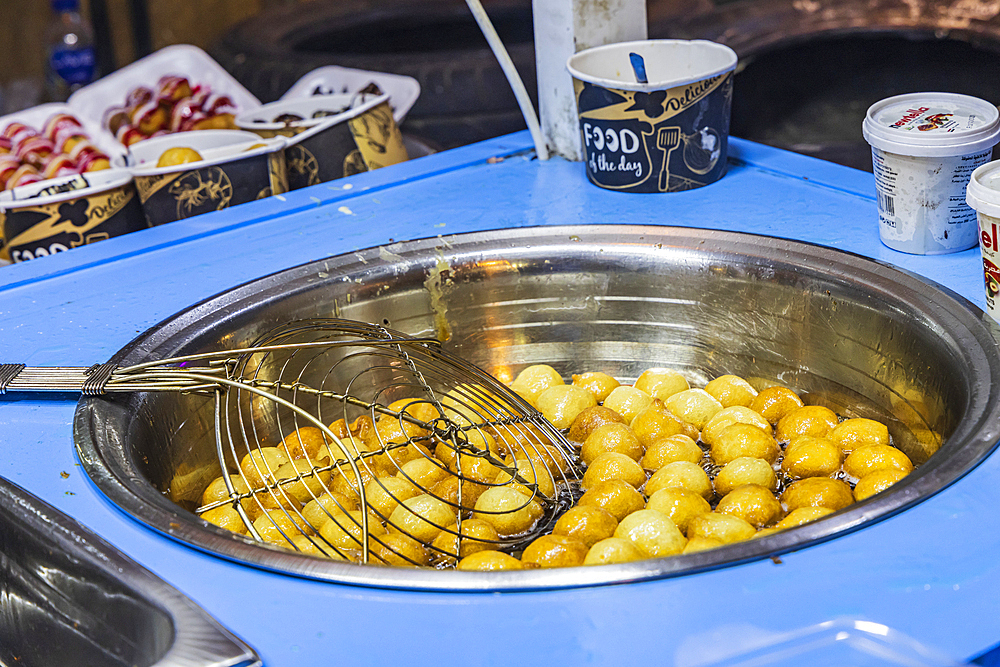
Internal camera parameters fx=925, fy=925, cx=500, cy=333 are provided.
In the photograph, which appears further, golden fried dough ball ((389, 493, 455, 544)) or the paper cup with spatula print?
the paper cup with spatula print

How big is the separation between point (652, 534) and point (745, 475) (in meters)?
0.19

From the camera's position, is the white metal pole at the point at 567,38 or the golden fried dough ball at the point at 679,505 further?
the white metal pole at the point at 567,38

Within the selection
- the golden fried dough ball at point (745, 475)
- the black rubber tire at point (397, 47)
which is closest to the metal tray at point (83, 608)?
the golden fried dough ball at point (745, 475)

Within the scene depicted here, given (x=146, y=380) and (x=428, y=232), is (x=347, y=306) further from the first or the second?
(x=146, y=380)

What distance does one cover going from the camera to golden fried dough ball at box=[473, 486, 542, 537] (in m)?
1.02

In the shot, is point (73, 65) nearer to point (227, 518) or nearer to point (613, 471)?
point (227, 518)

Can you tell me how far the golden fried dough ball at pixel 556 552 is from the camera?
868 millimetres

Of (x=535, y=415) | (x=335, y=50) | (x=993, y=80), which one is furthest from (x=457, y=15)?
(x=535, y=415)

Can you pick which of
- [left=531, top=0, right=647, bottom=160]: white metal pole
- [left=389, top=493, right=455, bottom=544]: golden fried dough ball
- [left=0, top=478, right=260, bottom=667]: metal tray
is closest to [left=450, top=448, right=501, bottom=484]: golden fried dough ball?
[left=389, top=493, right=455, bottom=544]: golden fried dough ball

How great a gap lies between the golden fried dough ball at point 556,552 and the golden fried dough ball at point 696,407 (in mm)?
370

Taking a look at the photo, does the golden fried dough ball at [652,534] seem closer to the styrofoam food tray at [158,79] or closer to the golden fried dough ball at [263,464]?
the golden fried dough ball at [263,464]

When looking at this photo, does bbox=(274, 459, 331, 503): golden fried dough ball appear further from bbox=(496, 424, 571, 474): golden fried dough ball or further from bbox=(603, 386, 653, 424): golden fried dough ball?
bbox=(603, 386, 653, 424): golden fried dough ball

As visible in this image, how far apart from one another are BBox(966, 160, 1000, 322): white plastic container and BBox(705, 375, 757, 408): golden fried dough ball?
33cm

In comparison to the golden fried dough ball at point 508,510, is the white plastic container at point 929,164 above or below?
above
